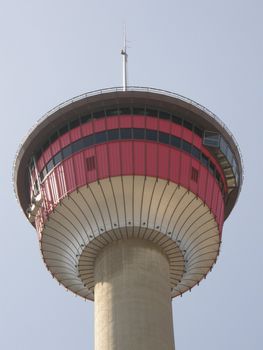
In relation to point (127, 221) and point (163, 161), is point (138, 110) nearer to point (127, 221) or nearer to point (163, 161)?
point (163, 161)

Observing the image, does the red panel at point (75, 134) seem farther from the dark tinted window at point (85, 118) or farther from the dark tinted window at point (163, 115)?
→ the dark tinted window at point (163, 115)

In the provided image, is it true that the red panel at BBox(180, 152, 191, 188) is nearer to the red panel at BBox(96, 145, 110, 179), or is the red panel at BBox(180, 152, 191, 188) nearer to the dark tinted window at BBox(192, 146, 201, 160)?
the dark tinted window at BBox(192, 146, 201, 160)

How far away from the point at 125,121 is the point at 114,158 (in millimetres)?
3225

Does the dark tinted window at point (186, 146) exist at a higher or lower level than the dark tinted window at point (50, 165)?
higher

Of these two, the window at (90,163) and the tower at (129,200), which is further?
the window at (90,163)

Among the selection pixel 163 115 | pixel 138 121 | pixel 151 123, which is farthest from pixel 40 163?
pixel 163 115

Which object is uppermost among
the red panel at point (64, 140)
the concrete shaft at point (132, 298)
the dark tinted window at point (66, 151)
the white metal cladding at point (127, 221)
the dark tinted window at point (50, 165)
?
the red panel at point (64, 140)

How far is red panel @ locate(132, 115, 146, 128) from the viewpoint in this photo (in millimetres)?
53000

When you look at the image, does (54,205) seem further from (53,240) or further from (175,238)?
(175,238)

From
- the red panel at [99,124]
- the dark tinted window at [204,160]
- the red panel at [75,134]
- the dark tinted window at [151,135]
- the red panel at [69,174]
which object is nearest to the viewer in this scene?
the red panel at [69,174]

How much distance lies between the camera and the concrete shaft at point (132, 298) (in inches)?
1880

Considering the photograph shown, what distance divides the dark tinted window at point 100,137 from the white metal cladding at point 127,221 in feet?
11.2

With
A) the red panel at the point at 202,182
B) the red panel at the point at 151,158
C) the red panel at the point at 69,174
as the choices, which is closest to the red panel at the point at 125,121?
the red panel at the point at 151,158

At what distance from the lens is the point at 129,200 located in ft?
166
